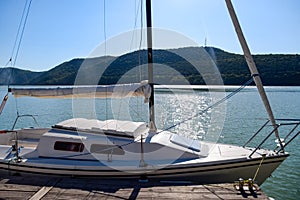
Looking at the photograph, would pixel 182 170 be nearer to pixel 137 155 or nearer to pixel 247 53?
pixel 137 155

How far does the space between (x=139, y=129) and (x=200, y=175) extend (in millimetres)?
2016

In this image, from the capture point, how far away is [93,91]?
6973 millimetres

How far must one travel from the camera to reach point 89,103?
2747cm

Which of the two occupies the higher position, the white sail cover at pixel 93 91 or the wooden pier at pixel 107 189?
the white sail cover at pixel 93 91

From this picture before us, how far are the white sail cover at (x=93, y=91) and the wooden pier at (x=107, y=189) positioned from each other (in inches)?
89.9

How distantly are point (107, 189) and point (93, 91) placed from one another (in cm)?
278

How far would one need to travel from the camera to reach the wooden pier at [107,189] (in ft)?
16.7

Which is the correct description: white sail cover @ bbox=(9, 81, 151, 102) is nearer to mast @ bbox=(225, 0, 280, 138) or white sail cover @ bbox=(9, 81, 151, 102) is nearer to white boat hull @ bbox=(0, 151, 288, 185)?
white boat hull @ bbox=(0, 151, 288, 185)

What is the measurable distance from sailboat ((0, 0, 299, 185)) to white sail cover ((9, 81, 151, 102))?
28 mm

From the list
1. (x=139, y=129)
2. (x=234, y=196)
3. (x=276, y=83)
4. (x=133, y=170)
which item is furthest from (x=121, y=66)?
(x=276, y=83)

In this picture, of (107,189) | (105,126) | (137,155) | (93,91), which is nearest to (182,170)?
(137,155)

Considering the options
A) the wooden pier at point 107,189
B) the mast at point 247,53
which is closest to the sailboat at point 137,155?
the mast at point 247,53

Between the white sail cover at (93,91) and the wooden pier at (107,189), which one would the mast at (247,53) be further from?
the white sail cover at (93,91)

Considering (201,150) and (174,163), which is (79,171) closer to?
(174,163)
